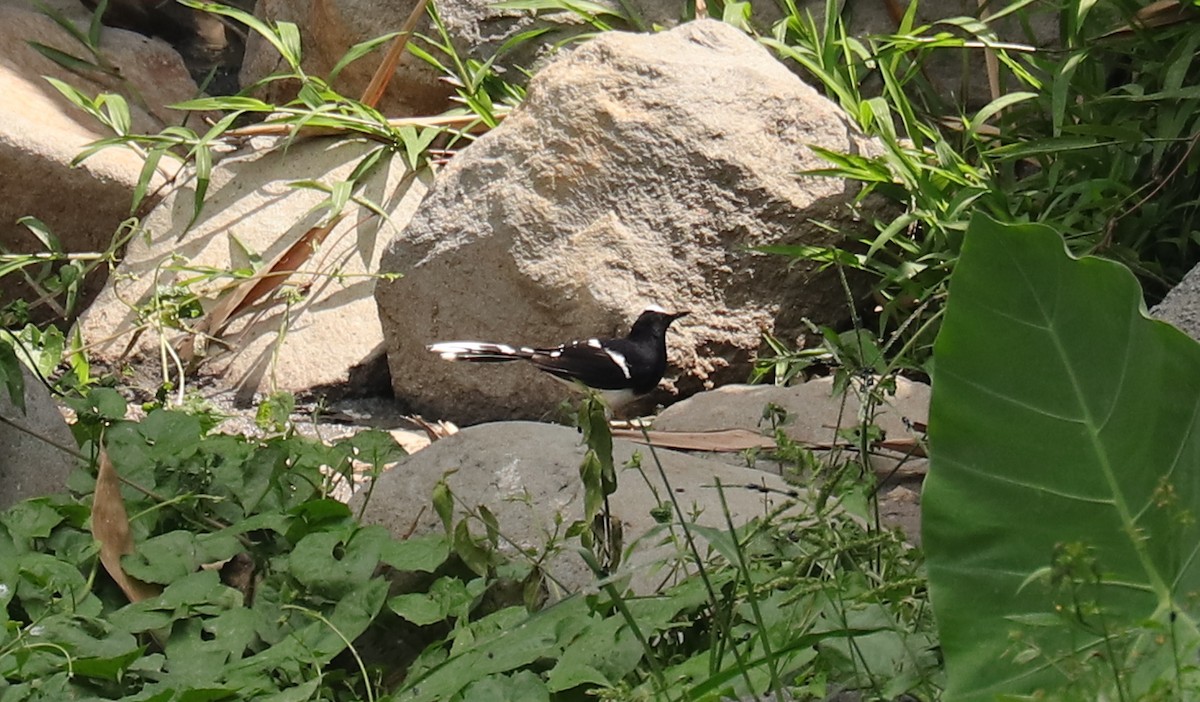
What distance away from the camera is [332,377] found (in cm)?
581

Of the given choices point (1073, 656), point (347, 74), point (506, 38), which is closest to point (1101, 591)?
point (1073, 656)

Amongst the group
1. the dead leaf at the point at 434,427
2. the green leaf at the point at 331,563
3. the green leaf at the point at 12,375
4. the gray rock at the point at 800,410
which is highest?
the green leaf at the point at 12,375

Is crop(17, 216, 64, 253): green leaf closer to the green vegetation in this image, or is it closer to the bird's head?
the green vegetation

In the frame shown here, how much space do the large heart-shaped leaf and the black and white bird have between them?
3.42 meters

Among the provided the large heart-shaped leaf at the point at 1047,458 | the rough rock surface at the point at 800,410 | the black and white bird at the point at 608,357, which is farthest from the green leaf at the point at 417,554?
the black and white bird at the point at 608,357

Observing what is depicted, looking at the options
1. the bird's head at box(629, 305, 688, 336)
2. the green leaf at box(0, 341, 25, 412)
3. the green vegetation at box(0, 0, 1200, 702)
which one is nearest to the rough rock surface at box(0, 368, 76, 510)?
the green vegetation at box(0, 0, 1200, 702)

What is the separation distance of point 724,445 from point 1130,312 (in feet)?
7.80

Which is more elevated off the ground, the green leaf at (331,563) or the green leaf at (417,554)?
the green leaf at (417,554)

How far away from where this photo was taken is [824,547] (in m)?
1.85

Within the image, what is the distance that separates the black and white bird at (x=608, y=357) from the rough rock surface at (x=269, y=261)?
0.68m

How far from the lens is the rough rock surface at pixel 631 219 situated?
210 inches

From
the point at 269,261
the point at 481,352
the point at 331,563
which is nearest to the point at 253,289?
the point at 269,261

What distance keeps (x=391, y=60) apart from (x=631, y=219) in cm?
181

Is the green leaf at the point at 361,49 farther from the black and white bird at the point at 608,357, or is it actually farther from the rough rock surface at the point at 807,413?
the rough rock surface at the point at 807,413
